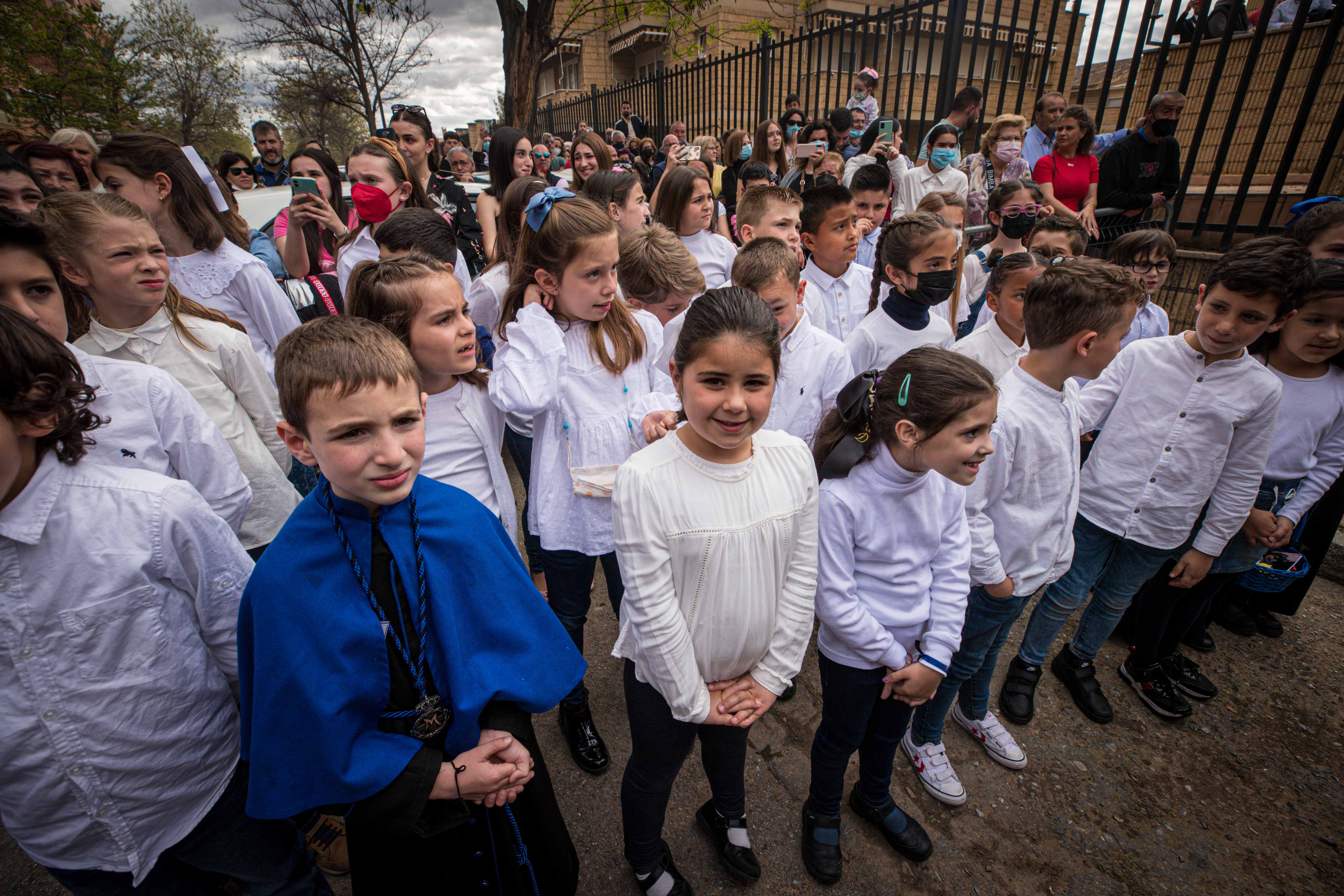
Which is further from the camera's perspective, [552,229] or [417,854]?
[552,229]

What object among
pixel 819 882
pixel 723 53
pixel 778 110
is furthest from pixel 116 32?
pixel 819 882

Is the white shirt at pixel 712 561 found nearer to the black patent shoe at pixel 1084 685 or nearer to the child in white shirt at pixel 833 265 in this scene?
the child in white shirt at pixel 833 265

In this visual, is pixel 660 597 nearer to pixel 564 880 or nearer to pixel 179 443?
pixel 564 880

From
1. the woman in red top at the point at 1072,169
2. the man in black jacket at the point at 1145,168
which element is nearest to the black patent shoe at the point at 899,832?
the woman in red top at the point at 1072,169

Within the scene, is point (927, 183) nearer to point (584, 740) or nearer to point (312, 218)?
point (312, 218)

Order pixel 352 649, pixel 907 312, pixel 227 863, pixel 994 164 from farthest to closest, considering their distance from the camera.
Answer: pixel 994 164, pixel 907 312, pixel 227 863, pixel 352 649

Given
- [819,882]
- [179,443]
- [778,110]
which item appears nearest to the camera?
[179,443]

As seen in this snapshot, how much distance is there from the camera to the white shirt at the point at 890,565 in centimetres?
179

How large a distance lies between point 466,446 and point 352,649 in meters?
0.88

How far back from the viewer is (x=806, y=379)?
2.50 m

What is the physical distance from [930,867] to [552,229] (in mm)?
2568

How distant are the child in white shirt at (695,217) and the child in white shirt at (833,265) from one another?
0.58m

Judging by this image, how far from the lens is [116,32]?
1245 centimetres

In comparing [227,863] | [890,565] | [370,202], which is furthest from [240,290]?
[890,565]
